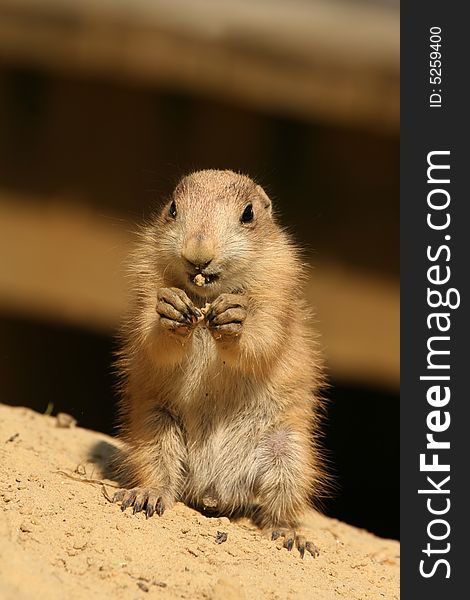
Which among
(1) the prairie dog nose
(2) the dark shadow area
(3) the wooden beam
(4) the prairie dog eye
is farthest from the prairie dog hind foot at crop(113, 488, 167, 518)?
(2) the dark shadow area

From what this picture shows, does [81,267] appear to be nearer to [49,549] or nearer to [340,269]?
[340,269]

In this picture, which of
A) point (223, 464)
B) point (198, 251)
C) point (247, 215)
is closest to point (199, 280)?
point (198, 251)

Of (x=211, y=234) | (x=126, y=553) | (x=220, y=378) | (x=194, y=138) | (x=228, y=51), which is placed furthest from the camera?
(x=194, y=138)

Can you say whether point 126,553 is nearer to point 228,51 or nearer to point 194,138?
point 228,51

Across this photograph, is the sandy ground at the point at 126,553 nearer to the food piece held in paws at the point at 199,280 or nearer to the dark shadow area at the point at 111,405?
the food piece held in paws at the point at 199,280

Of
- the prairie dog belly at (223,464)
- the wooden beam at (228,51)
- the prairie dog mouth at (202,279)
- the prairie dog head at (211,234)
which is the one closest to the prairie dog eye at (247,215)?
the prairie dog head at (211,234)

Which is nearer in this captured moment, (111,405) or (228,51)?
(228,51)

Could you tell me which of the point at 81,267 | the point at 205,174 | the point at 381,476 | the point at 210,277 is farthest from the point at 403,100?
the point at 381,476
